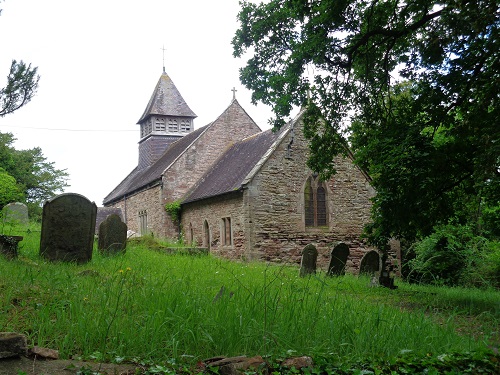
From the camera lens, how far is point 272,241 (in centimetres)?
2053

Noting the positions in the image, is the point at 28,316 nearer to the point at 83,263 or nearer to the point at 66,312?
the point at 66,312

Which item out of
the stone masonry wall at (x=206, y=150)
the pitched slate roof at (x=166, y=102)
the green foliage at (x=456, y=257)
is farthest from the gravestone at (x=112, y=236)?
the pitched slate roof at (x=166, y=102)

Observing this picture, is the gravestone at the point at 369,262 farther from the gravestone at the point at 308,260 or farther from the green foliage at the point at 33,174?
the green foliage at the point at 33,174

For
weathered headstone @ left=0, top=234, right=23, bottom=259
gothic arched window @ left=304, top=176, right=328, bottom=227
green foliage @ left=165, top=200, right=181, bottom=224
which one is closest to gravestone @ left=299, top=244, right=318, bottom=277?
weathered headstone @ left=0, top=234, right=23, bottom=259

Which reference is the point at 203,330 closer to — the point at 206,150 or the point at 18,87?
the point at 18,87

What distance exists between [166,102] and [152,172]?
796 cm

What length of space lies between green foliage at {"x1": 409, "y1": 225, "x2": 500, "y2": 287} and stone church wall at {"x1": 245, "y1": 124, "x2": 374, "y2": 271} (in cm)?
321

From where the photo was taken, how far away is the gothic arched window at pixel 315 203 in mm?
21609

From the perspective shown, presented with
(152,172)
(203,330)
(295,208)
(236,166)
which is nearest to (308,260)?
(295,208)

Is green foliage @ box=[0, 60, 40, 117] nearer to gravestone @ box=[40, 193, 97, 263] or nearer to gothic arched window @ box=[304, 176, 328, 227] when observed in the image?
gravestone @ box=[40, 193, 97, 263]

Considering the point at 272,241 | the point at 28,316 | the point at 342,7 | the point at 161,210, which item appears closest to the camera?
Result: the point at 28,316

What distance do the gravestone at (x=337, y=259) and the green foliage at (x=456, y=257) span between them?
3.79 meters

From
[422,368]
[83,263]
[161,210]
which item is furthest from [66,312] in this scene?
[161,210]

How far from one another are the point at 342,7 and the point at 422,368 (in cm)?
810
